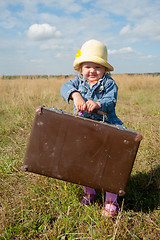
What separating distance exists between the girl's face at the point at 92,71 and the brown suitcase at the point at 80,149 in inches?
22.2

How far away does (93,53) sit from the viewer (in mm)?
1704

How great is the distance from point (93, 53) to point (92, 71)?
0.15 meters

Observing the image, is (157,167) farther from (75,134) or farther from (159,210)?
(75,134)

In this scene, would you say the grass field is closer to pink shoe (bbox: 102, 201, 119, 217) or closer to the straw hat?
pink shoe (bbox: 102, 201, 119, 217)

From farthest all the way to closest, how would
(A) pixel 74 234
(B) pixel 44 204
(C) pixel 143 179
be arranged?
(C) pixel 143 179 < (B) pixel 44 204 < (A) pixel 74 234

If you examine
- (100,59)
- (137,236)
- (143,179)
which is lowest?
(137,236)

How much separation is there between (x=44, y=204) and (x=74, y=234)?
42 cm

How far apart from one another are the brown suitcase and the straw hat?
586 millimetres

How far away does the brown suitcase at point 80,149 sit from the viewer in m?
1.35

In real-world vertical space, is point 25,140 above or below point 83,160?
below

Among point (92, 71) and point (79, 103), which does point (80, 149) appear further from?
point (92, 71)

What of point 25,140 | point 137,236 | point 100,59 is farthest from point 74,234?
point 25,140

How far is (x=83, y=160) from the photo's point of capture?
139 centimetres

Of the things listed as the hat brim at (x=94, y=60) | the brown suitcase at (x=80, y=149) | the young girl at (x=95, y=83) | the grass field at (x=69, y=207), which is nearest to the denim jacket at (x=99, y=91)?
the young girl at (x=95, y=83)
